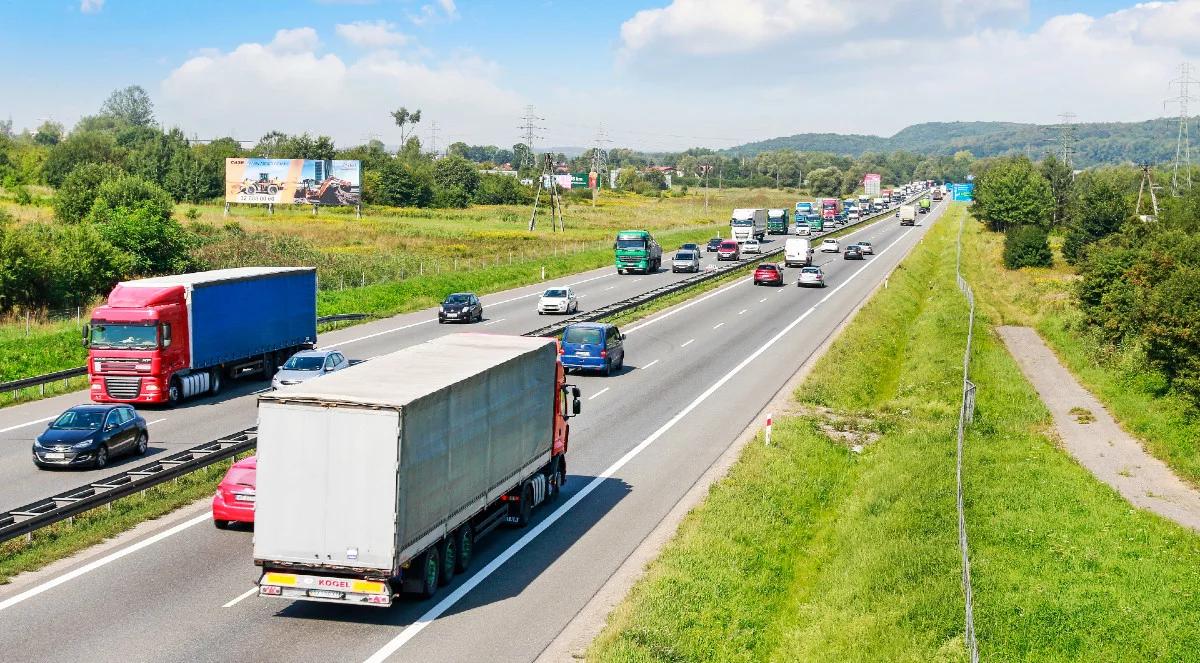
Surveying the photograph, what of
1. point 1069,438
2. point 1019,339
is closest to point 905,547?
point 1069,438

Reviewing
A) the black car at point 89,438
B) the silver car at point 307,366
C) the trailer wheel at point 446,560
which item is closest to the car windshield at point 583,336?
the silver car at point 307,366

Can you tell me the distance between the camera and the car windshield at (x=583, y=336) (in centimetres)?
3944

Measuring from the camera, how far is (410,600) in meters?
17.7

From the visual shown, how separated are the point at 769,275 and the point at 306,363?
45.0m

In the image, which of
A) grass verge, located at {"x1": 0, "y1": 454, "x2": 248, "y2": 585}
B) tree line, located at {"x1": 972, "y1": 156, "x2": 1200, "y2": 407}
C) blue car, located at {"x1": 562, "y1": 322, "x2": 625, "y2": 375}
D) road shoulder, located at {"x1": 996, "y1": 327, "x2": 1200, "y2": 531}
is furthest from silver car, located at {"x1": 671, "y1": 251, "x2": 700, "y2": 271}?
grass verge, located at {"x1": 0, "y1": 454, "x2": 248, "y2": 585}

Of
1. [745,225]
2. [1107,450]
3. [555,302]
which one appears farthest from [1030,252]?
[1107,450]

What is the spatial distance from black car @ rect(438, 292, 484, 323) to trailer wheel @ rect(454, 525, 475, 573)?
34386 millimetres

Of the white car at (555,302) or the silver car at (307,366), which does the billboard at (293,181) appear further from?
the silver car at (307,366)

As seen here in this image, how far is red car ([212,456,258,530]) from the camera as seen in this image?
821 inches

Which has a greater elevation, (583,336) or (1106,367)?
(583,336)

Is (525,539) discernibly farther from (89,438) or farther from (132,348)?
(132,348)

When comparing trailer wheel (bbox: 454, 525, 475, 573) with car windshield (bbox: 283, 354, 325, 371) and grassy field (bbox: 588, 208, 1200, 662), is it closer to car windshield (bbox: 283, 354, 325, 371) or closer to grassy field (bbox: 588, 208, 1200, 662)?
grassy field (bbox: 588, 208, 1200, 662)

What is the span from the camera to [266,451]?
1616cm

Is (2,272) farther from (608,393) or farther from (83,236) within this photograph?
(608,393)
